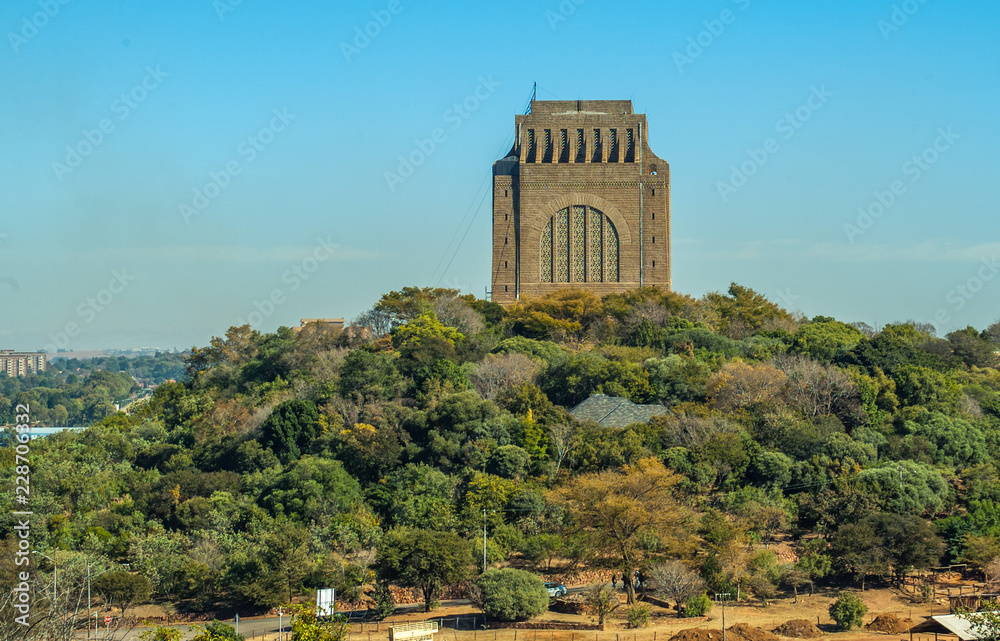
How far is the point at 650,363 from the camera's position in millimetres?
45219

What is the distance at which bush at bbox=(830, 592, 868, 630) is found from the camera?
2945cm

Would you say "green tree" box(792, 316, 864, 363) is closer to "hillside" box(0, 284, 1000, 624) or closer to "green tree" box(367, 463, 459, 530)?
"hillside" box(0, 284, 1000, 624)

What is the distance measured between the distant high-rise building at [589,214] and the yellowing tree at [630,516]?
19495 millimetres

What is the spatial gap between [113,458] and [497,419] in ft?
52.0

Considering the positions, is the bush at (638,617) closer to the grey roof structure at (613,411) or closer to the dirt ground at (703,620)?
the dirt ground at (703,620)

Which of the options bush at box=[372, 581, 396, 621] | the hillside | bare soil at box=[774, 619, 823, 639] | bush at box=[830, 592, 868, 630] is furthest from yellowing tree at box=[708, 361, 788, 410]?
bush at box=[372, 581, 396, 621]

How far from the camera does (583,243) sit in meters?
52.9

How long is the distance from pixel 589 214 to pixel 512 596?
25.3 meters

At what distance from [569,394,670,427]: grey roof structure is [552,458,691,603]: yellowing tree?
6971 millimetres

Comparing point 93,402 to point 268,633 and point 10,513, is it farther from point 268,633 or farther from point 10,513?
point 268,633

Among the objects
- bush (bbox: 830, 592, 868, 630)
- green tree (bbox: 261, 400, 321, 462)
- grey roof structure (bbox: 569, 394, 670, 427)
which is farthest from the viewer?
green tree (bbox: 261, 400, 321, 462)

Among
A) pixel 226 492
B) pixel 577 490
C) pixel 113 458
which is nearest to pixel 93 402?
pixel 113 458

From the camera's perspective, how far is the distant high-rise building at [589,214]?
173ft

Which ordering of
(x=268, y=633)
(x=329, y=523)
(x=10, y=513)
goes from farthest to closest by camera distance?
(x=10, y=513) → (x=329, y=523) → (x=268, y=633)
